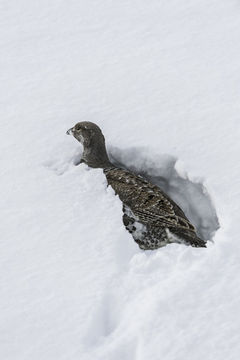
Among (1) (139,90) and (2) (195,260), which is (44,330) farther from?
(1) (139,90)

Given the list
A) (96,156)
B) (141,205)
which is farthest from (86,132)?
(141,205)

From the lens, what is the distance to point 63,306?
13.5ft

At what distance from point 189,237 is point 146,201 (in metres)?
0.60

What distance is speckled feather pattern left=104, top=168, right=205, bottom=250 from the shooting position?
524 centimetres

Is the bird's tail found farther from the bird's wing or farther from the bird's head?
the bird's head

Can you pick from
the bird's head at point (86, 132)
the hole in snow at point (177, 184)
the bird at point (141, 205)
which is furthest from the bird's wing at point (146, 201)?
the bird's head at point (86, 132)

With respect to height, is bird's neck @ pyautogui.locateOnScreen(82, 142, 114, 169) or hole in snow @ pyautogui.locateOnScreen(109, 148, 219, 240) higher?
bird's neck @ pyautogui.locateOnScreen(82, 142, 114, 169)

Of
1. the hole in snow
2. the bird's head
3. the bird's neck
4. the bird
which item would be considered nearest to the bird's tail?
the bird

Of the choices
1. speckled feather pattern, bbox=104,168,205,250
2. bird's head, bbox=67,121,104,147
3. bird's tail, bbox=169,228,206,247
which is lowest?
bird's tail, bbox=169,228,206,247

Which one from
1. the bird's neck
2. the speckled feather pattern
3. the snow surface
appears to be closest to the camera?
the snow surface

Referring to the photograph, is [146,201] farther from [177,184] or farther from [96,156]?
[96,156]

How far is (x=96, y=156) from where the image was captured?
573 cm

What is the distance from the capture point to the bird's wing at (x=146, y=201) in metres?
5.25

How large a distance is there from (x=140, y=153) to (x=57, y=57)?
2041 mm
